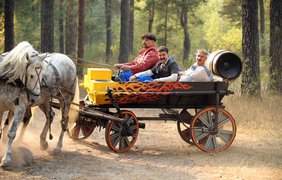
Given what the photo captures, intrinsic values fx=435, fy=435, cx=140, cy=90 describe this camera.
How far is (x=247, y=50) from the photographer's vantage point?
1341cm

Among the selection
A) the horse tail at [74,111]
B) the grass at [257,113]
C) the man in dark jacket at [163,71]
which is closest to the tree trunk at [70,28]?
the grass at [257,113]

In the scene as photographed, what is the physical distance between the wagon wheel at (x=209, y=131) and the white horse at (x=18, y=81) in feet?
10.7

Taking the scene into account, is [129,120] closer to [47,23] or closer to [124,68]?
[124,68]

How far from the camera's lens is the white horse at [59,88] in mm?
7906

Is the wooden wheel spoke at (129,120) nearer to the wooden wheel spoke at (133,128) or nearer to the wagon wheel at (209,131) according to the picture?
→ the wooden wheel spoke at (133,128)

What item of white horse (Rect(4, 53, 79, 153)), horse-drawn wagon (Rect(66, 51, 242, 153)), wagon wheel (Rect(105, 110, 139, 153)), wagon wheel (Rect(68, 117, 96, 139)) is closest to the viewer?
white horse (Rect(4, 53, 79, 153))

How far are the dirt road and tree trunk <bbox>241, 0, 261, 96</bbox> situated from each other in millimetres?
2371

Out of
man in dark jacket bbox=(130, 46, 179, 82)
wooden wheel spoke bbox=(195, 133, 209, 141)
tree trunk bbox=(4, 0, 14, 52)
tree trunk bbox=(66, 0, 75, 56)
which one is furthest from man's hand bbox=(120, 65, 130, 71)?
tree trunk bbox=(66, 0, 75, 56)

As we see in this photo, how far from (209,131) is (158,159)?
50.4 inches

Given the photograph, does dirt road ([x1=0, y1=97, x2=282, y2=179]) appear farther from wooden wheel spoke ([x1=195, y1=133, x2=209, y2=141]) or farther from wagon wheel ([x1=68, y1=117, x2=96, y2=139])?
wooden wheel spoke ([x1=195, y1=133, x2=209, y2=141])

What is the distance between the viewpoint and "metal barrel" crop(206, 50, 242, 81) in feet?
28.6

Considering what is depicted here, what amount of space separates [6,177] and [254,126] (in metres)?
6.68

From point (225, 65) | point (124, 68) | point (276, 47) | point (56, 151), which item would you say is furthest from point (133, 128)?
point (276, 47)

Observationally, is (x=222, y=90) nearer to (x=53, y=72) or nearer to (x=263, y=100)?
(x=53, y=72)
